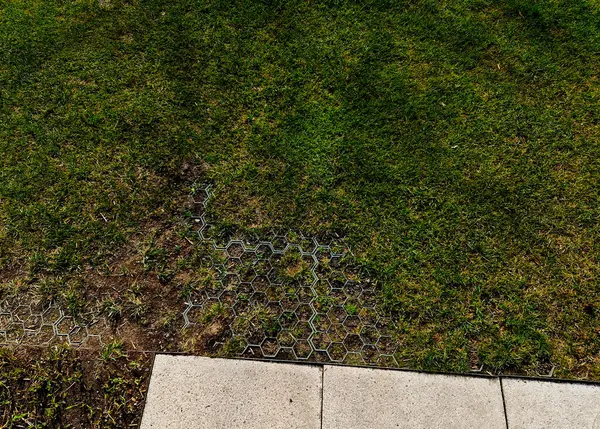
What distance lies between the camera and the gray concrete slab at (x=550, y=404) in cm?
276

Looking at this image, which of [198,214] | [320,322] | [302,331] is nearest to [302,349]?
[302,331]

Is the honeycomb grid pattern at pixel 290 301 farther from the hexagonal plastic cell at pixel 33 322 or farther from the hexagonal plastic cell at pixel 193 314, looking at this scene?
the hexagonal plastic cell at pixel 33 322

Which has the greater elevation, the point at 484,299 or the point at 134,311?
the point at 484,299

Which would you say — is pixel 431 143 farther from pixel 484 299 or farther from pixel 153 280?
pixel 153 280

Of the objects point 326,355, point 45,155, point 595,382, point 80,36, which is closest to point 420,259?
point 326,355

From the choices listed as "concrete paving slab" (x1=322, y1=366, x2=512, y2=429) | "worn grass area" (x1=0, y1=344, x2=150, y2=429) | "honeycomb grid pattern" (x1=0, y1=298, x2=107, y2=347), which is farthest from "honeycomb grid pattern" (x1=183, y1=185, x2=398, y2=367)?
"honeycomb grid pattern" (x1=0, y1=298, x2=107, y2=347)

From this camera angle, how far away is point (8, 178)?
3646 millimetres

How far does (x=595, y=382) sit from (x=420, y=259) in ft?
4.40

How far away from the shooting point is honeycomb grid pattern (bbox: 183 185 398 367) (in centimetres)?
300

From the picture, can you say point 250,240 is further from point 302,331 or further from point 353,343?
point 353,343

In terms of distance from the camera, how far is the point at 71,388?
2877 mm

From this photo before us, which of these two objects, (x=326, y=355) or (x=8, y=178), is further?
(x=8, y=178)

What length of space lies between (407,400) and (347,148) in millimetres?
2038

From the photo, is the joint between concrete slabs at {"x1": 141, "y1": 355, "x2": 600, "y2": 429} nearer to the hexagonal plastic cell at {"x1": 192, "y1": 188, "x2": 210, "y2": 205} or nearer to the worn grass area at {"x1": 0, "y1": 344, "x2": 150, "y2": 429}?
the worn grass area at {"x1": 0, "y1": 344, "x2": 150, "y2": 429}
